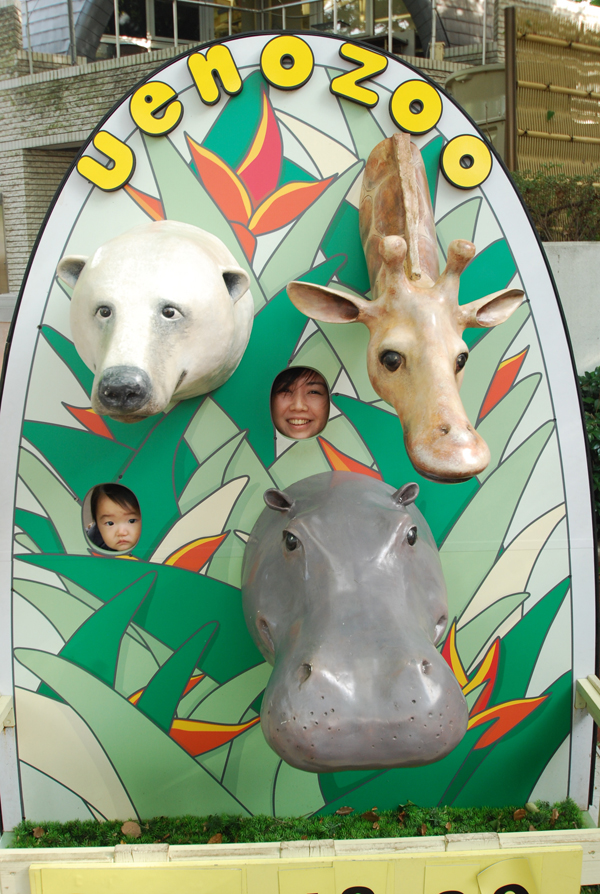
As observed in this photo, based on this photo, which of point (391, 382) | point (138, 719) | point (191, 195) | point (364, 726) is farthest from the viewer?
point (138, 719)

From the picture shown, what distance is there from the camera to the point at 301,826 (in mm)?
2486

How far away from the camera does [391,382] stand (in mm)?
1784

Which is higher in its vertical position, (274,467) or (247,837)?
(274,467)

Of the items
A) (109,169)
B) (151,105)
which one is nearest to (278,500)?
(109,169)

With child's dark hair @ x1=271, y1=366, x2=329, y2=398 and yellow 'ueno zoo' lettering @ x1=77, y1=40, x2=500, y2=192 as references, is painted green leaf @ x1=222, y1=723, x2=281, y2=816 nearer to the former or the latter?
child's dark hair @ x1=271, y1=366, x2=329, y2=398

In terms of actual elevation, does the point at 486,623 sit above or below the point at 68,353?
below

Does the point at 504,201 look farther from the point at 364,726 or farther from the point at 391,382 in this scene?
the point at 364,726

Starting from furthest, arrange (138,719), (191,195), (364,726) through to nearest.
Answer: (138,719) < (191,195) < (364,726)

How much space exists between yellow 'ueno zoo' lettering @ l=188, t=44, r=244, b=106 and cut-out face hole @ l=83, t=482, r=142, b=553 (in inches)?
55.0

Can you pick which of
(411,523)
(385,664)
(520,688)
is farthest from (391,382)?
(520,688)

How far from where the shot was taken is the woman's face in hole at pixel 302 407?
2398mm

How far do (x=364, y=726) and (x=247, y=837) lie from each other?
1321 millimetres

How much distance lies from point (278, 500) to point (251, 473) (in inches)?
17.0

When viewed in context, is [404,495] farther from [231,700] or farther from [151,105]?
[151,105]
